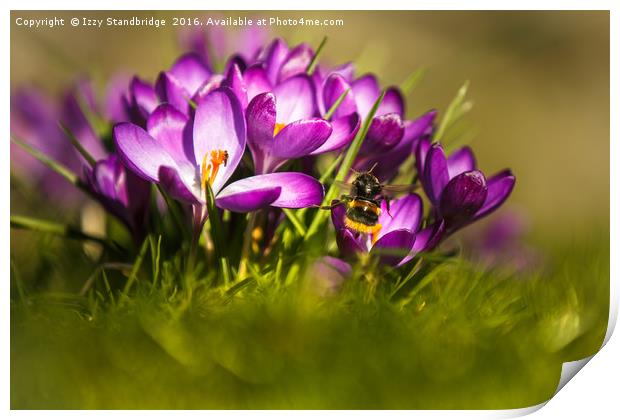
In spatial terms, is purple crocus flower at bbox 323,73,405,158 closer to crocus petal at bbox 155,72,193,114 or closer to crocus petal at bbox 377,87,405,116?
crocus petal at bbox 377,87,405,116

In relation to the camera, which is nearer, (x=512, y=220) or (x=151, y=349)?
(x=151, y=349)

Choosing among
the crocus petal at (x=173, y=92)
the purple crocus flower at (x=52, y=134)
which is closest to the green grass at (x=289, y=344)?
the crocus petal at (x=173, y=92)

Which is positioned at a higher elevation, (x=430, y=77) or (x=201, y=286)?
(x=430, y=77)

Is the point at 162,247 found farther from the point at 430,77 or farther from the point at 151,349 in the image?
the point at 430,77

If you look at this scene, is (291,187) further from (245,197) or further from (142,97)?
(142,97)
